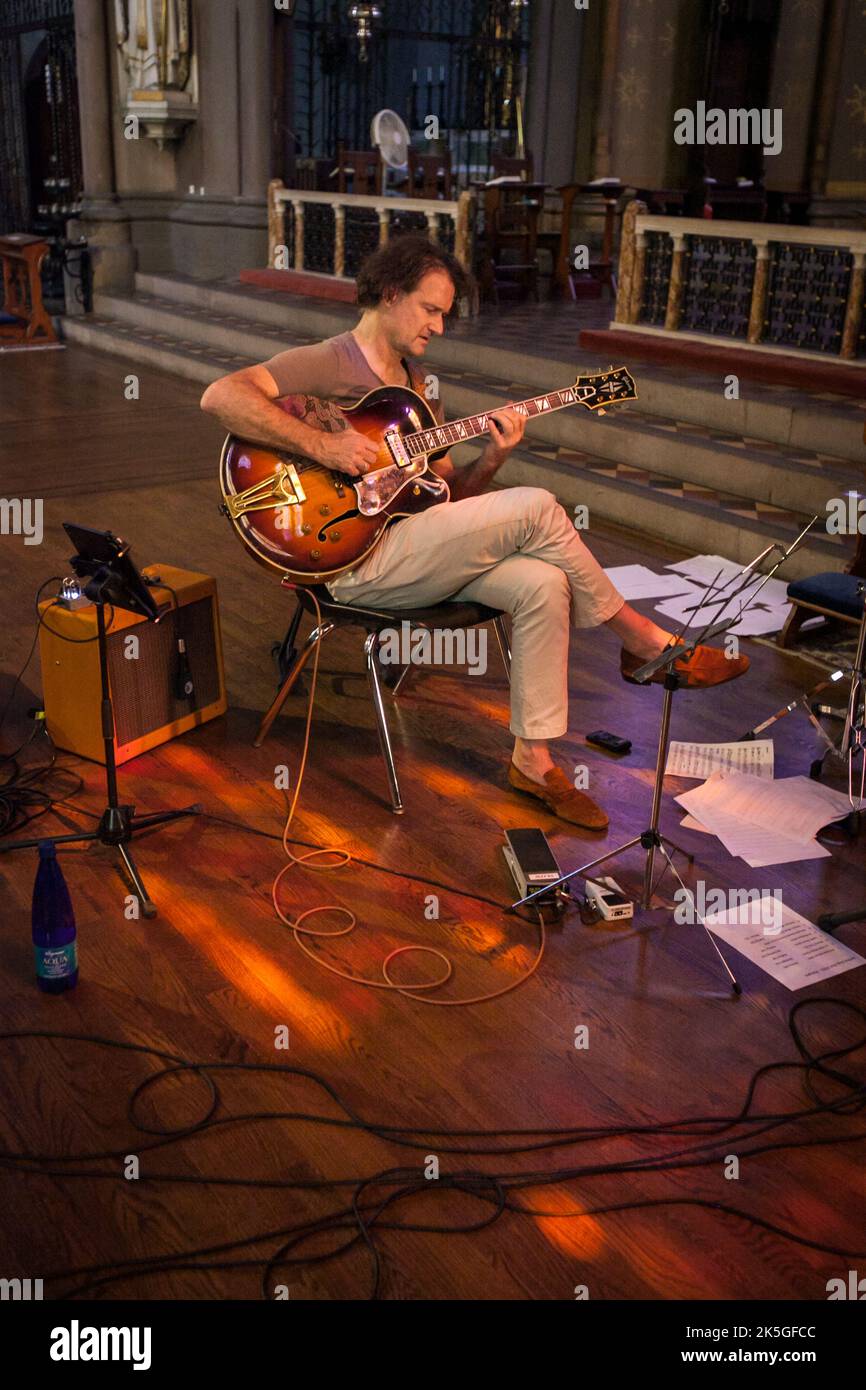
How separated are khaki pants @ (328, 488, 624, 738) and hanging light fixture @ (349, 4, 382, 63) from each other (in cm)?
1099

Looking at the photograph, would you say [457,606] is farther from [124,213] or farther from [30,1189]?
[124,213]

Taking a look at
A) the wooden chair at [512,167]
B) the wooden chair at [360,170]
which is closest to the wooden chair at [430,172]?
the wooden chair at [360,170]

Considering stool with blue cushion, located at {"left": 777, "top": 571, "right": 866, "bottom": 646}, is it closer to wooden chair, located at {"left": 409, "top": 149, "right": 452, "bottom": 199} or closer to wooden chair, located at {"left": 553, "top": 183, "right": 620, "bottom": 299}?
wooden chair, located at {"left": 553, "top": 183, "right": 620, "bottom": 299}

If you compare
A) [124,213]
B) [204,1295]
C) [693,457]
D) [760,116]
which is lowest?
[204,1295]

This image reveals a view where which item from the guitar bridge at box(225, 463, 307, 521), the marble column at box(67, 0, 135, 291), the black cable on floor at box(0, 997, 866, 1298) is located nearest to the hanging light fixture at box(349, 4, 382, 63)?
the marble column at box(67, 0, 135, 291)

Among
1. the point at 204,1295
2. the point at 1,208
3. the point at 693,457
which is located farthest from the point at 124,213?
the point at 204,1295

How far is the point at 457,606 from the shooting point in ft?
11.3

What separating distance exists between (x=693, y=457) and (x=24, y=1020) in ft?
14.7

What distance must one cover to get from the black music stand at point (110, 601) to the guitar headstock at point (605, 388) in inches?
52.7

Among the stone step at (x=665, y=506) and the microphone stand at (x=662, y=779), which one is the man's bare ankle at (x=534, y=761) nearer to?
the microphone stand at (x=662, y=779)

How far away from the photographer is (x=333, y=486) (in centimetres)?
338

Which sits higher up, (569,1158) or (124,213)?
(124,213)

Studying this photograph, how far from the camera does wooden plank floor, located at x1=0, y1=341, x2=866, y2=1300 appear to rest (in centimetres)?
208

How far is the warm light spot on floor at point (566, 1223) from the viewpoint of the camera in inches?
81.9
